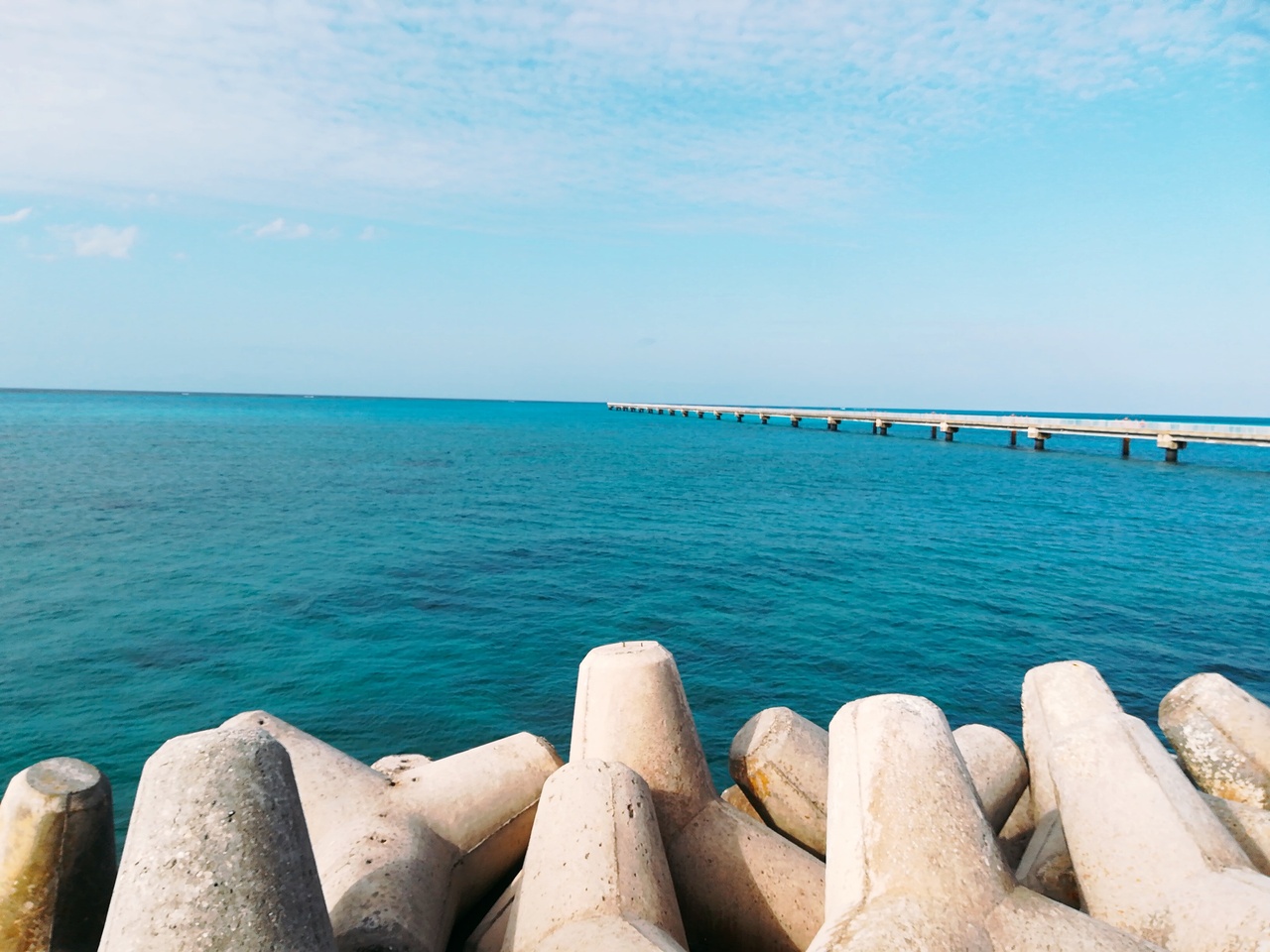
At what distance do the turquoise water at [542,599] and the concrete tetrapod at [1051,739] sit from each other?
182 inches

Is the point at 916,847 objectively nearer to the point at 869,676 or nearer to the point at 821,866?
the point at 821,866

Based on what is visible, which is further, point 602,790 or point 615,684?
point 615,684

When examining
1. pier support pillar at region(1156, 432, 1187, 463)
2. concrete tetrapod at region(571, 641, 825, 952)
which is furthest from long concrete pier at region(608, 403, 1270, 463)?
concrete tetrapod at region(571, 641, 825, 952)

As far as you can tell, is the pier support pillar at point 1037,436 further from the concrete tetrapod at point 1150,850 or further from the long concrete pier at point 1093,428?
the concrete tetrapod at point 1150,850

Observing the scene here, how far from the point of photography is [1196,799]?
511 cm

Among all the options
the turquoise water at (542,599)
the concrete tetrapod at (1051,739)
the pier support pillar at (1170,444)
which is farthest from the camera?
the pier support pillar at (1170,444)

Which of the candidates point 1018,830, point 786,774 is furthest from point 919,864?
point 1018,830

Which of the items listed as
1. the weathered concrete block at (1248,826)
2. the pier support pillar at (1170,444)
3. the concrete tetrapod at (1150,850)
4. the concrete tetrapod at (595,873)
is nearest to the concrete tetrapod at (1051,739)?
the concrete tetrapod at (1150,850)

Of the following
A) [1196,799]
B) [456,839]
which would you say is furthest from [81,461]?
[1196,799]

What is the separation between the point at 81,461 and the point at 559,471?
86.3ft

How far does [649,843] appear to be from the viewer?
475cm

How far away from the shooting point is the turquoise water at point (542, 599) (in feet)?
40.4

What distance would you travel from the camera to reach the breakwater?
3256 mm

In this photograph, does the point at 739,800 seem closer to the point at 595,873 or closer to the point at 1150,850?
the point at 595,873
